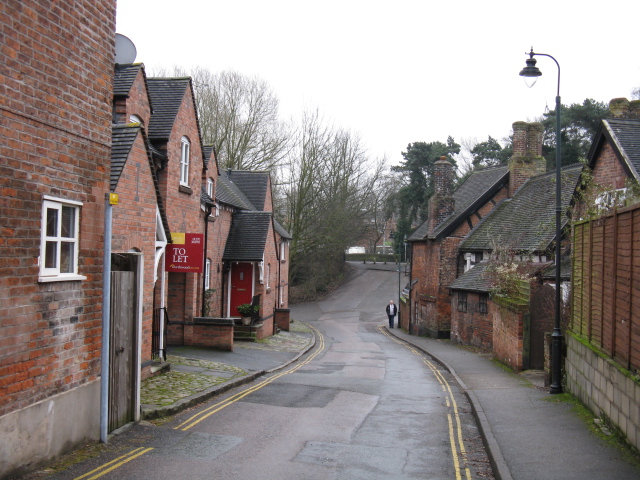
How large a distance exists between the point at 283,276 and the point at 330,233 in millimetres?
12753

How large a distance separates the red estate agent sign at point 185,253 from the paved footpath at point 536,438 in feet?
24.7

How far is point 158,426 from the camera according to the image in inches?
368

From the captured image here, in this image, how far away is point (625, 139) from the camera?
18.1m

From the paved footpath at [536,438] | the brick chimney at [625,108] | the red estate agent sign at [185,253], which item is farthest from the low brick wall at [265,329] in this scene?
the brick chimney at [625,108]

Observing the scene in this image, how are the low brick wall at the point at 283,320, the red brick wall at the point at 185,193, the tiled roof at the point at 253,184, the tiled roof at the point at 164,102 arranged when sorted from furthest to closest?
the tiled roof at the point at 253,184, the low brick wall at the point at 283,320, the red brick wall at the point at 185,193, the tiled roof at the point at 164,102

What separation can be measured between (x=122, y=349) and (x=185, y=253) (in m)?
7.42

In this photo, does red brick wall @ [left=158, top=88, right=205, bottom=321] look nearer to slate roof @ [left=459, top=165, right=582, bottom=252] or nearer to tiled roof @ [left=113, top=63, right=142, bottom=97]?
tiled roof @ [left=113, top=63, right=142, bottom=97]

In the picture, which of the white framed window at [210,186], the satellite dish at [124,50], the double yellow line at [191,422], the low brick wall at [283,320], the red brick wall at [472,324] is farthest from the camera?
the low brick wall at [283,320]

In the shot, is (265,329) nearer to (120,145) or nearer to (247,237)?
(247,237)

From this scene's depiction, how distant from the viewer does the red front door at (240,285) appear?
26047mm

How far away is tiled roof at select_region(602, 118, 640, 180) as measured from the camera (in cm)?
1707

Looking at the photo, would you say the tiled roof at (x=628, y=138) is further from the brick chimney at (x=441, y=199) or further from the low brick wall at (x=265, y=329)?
the brick chimney at (x=441, y=199)

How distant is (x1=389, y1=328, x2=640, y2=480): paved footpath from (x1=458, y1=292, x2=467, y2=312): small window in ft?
43.0

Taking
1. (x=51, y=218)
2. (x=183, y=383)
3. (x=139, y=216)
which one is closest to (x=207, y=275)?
(x=183, y=383)
